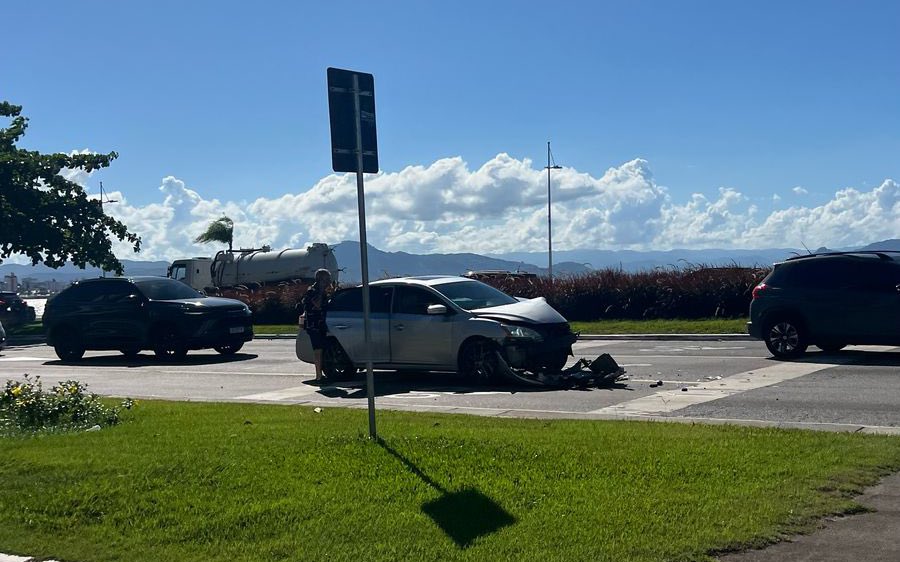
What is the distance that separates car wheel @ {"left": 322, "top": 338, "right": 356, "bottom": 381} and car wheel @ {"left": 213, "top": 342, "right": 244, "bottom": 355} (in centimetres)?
616

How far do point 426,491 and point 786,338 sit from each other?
10969mm

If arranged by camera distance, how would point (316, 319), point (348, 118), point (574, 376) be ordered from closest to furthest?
point (348, 118) < point (574, 376) < point (316, 319)

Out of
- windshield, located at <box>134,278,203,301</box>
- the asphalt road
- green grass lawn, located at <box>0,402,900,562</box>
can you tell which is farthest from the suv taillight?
windshield, located at <box>134,278,203,301</box>

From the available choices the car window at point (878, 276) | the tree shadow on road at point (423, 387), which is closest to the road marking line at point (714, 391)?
the tree shadow on road at point (423, 387)

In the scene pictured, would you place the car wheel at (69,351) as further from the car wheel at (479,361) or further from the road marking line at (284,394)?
the car wheel at (479,361)

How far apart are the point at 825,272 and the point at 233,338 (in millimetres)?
11632

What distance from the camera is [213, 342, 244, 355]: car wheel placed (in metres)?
20.9

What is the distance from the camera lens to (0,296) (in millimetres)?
41156

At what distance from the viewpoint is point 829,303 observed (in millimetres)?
15430

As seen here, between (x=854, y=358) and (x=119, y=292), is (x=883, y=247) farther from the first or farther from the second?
(x=119, y=292)

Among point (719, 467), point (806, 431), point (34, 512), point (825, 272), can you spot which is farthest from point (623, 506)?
point (825, 272)

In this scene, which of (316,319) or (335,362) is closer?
(316,319)

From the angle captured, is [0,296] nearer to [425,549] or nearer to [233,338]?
[233,338]

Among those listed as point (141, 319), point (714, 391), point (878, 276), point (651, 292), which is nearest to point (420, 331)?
point (714, 391)
